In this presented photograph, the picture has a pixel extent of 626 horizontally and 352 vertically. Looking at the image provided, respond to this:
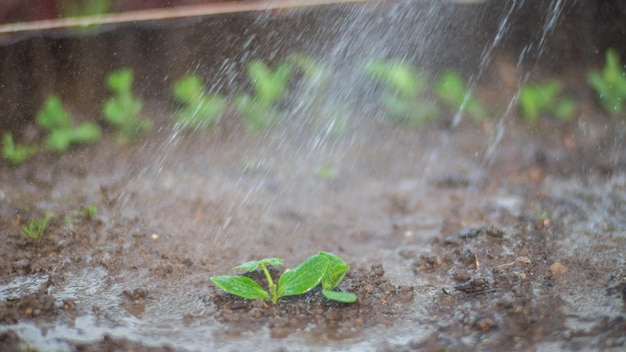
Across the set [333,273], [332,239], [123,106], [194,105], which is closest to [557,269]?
[333,273]

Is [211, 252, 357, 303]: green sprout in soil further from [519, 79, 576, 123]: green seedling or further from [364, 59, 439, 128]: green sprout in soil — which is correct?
[519, 79, 576, 123]: green seedling

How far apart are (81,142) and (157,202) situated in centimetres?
70

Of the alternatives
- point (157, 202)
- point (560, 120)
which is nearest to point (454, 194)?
point (560, 120)

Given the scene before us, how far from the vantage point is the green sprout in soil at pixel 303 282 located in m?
1.36


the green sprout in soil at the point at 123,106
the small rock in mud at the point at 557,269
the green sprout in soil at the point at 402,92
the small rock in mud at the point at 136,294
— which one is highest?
the green sprout in soil at the point at 402,92

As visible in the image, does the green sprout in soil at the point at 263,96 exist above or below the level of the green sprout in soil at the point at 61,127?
above

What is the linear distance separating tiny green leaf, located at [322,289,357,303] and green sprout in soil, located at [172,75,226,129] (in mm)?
1534

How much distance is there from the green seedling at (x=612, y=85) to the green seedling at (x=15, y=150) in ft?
8.24

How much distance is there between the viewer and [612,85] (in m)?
2.79

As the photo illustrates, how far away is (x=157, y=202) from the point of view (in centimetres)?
211

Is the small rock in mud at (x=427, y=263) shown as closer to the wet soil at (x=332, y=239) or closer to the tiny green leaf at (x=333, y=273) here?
the wet soil at (x=332, y=239)

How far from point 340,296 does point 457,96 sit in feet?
5.65

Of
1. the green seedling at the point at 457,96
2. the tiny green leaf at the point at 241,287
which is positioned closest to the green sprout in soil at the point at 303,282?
the tiny green leaf at the point at 241,287

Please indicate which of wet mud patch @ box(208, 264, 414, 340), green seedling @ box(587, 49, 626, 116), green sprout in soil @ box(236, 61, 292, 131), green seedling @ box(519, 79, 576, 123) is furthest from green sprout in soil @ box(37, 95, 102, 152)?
green seedling @ box(587, 49, 626, 116)
